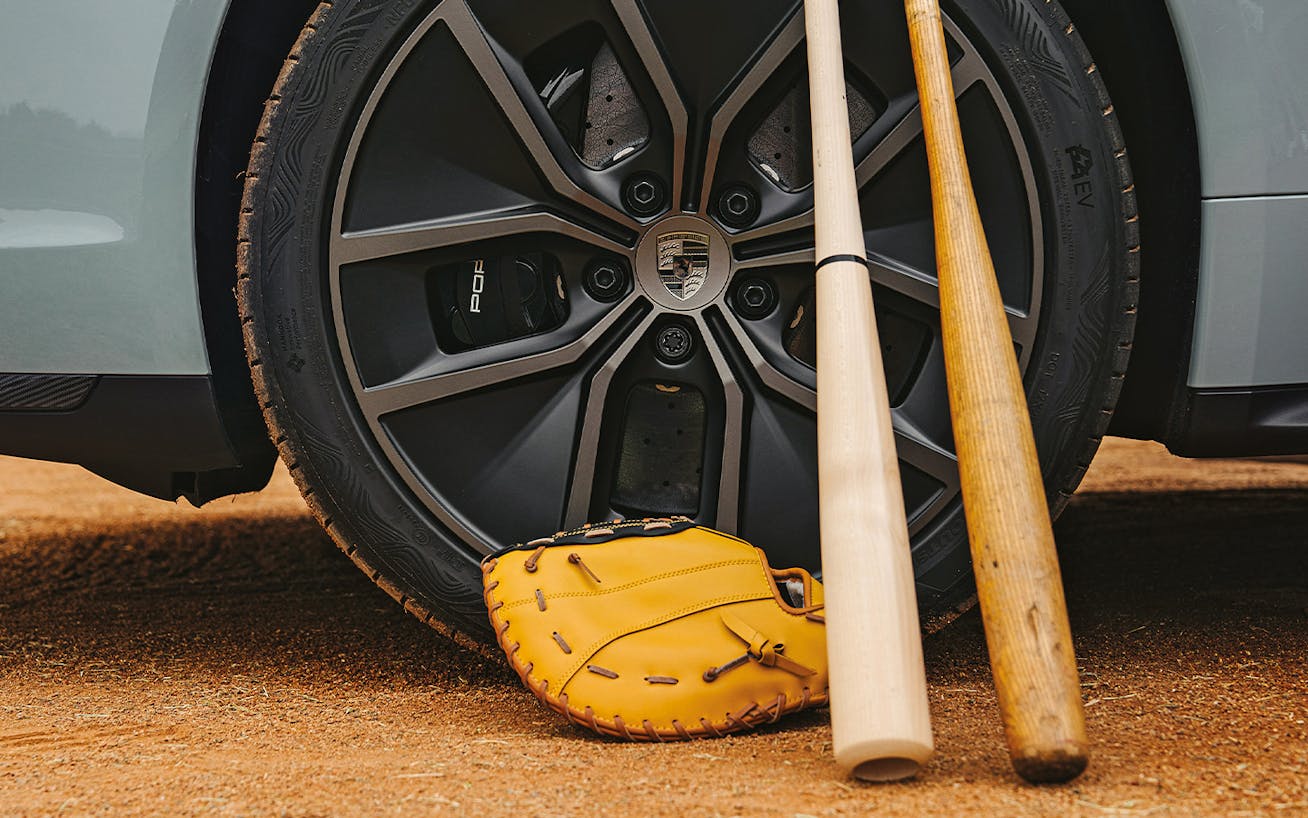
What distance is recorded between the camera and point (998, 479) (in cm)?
100

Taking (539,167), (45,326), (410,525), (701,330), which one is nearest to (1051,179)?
(701,330)

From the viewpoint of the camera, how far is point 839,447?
105 cm

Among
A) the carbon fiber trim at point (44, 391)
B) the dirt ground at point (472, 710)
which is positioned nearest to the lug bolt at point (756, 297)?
the dirt ground at point (472, 710)

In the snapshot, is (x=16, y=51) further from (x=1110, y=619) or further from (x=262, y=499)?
(x=262, y=499)

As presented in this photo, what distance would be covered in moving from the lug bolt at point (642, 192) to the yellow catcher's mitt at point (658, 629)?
421 mm

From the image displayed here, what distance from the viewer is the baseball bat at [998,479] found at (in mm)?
881

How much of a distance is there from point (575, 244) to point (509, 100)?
8.0 inches

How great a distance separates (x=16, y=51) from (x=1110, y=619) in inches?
70.3

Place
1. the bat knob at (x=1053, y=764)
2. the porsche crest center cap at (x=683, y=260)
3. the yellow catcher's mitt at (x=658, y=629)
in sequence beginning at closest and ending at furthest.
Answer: the bat knob at (x=1053, y=764) < the yellow catcher's mitt at (x=658, y=629) < the porsche crest center cap at (x=683, y=260)

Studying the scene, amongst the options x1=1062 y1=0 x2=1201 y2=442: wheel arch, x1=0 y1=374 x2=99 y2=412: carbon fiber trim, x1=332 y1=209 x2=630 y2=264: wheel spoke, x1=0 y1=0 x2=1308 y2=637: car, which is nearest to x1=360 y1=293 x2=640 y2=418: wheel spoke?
x1=0 y1=0 x2=1308 y2=637: car

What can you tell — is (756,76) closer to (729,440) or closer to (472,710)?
(729,440)

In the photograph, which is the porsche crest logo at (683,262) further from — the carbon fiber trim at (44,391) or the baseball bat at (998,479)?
the carbon fiber trim at (44,391)

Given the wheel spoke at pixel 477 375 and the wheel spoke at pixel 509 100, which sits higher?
the wheel spoke at pixel 509 100

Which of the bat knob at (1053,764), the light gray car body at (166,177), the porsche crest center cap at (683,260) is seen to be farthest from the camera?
the porsche crest center cap at (683,260)
